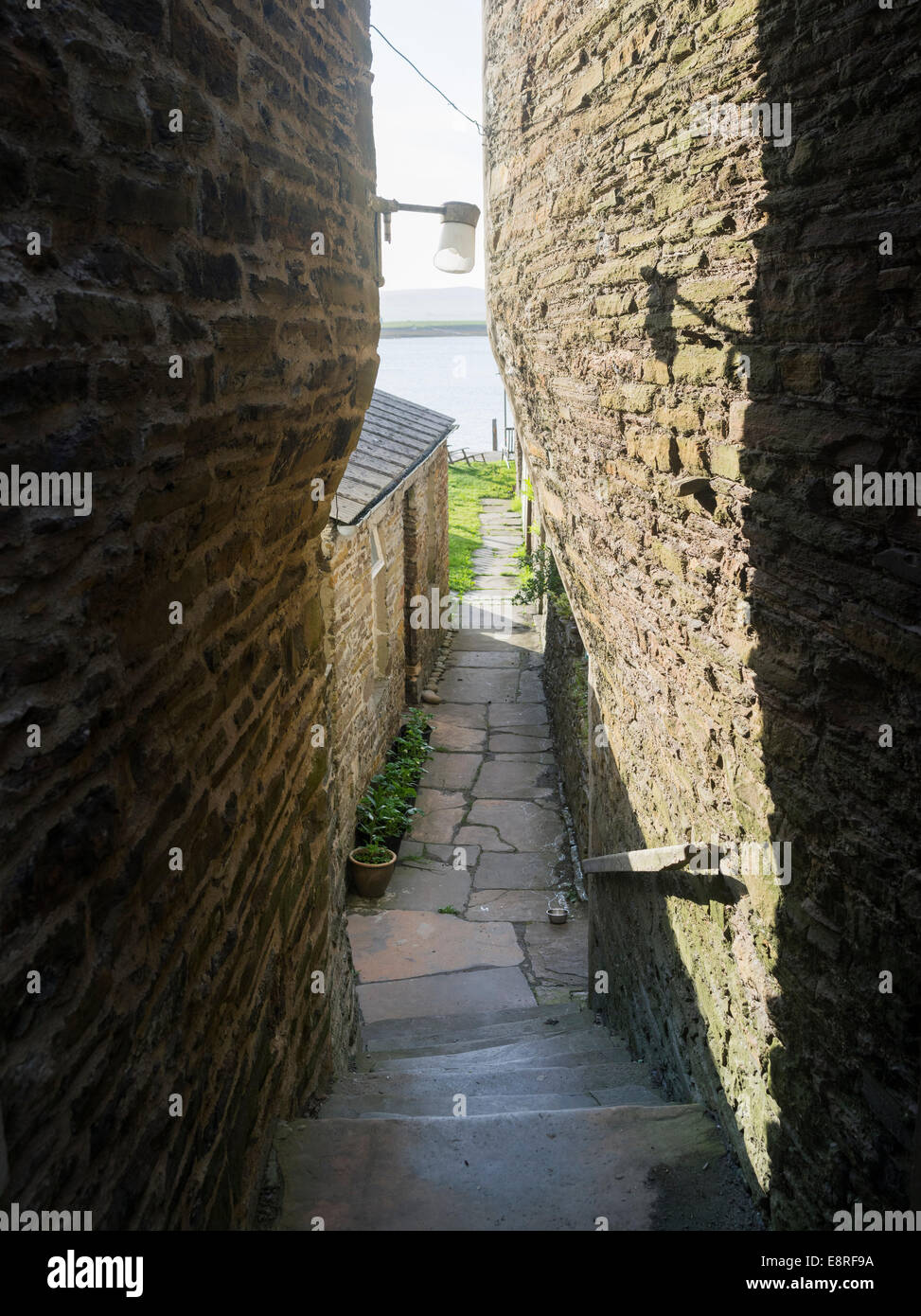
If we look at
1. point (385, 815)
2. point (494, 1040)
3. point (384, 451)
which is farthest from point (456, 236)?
point (494, 1040)

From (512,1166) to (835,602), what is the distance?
225cm

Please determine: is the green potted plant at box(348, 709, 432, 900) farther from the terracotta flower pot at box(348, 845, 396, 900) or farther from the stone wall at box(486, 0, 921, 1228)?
the stone wall at box(486, 0, 921, 1228)

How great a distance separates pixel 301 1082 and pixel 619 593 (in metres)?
2.36

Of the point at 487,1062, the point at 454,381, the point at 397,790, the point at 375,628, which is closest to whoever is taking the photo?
the point at 487,1062

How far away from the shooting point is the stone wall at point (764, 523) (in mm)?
2006

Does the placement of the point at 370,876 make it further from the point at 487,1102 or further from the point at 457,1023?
the point at 487,1102

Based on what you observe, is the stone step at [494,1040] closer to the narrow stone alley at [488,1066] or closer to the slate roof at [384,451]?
the narrow stone alley at [488,1066]

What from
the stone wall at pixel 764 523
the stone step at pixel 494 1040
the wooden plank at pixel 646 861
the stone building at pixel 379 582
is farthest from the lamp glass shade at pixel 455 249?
the stone step at pixel 494 1040

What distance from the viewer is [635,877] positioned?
464 cm

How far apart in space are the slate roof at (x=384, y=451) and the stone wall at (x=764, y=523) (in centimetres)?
287

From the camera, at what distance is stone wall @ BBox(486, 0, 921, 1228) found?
201cm

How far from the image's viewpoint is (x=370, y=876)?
758 centimetres

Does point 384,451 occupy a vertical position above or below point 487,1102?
above
